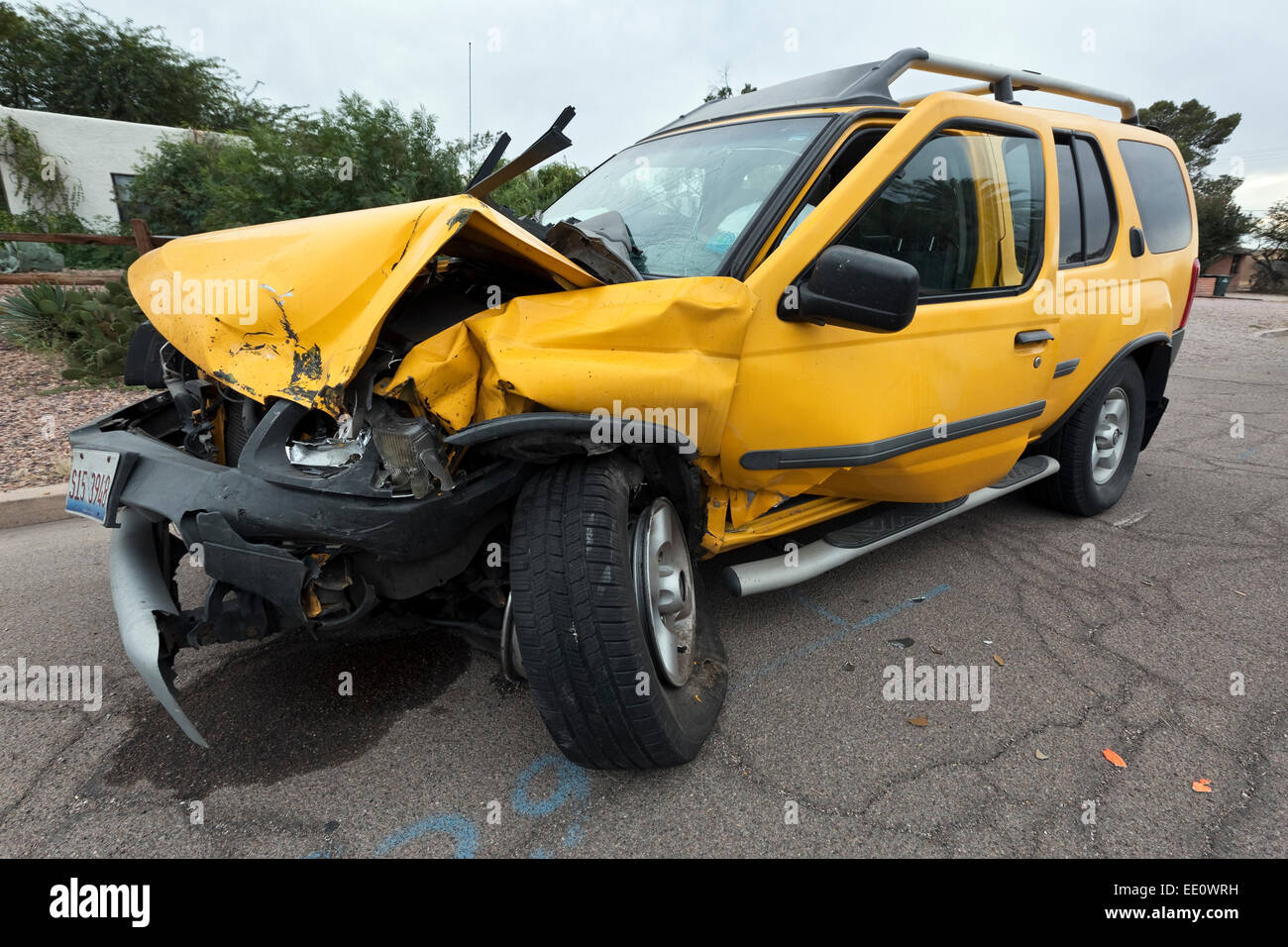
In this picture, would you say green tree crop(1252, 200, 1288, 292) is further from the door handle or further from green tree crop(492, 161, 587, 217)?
the door handle

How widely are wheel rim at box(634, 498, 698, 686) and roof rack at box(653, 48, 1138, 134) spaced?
1.64 metres

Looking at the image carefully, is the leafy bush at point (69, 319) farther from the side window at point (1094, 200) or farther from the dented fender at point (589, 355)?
the side window at point (1094, 200)

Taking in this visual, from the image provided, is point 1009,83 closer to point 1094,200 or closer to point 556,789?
point 1094,200

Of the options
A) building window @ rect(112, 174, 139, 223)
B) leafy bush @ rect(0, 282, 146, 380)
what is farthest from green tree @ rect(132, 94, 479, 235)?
building window @ rect(112, 174, 139, 223)

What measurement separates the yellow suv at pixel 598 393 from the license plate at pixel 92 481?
0.01m

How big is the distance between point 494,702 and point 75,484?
1.44 m

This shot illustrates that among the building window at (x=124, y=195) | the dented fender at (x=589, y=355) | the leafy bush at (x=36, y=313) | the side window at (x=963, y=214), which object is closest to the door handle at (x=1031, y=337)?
the side window at (x=963, y=214)

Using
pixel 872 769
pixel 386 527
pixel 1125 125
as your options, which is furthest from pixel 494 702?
pixel 1125 125

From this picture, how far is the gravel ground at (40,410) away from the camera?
185 inches

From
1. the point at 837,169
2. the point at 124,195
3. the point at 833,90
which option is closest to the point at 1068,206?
the point at 833,90

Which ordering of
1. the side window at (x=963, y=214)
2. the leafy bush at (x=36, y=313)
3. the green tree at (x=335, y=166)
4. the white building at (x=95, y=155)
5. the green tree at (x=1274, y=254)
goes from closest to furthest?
the side window at (x=963, y=214) < the leafy bush at (x=36, y=313) < the green tree at (x=335, y=166) < the white building at (x=95, y=155) < the green tree at (x=1274, y=254)

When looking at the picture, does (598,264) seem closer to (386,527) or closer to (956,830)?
(386,527)

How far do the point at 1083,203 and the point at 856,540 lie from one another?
200cm

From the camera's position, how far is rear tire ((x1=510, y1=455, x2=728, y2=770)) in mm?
1711
